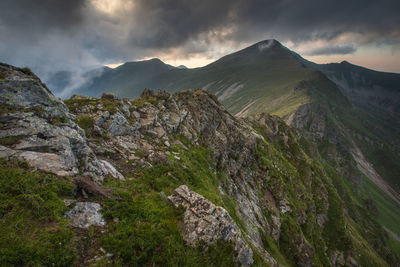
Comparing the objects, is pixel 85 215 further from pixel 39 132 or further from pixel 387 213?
pixel 387 213

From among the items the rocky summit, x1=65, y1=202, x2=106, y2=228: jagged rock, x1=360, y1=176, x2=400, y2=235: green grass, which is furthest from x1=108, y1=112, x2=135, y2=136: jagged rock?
x1=360, y1=176, x2=400, y2=235: green grass

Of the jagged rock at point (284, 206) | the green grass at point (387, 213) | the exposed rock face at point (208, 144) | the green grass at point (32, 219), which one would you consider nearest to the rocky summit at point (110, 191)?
the green grass at point (32, 219)

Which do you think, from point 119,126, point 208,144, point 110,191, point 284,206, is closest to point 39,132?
point 110,191

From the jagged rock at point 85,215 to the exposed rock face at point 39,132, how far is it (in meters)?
2.50

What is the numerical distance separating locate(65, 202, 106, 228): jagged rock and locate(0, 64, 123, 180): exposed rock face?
2496 millimetres

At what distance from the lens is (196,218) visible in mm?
10797

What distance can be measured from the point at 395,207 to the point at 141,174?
309 m

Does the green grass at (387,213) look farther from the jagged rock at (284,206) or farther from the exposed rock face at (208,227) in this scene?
the exposed rock face at (208,227)

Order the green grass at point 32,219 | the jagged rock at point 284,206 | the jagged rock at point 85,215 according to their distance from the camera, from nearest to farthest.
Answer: the green grass at point 32,219 → the jagged rock at point 85,215 → the jagged rock at point 284,206

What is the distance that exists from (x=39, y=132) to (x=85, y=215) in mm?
7459

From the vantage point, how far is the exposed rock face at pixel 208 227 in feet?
32.6

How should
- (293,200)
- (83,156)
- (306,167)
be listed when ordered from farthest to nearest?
(306,167), (293,200), (83,156)

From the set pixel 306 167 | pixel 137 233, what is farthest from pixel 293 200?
pixel 137 233

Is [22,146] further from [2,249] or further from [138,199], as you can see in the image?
[138,199]
